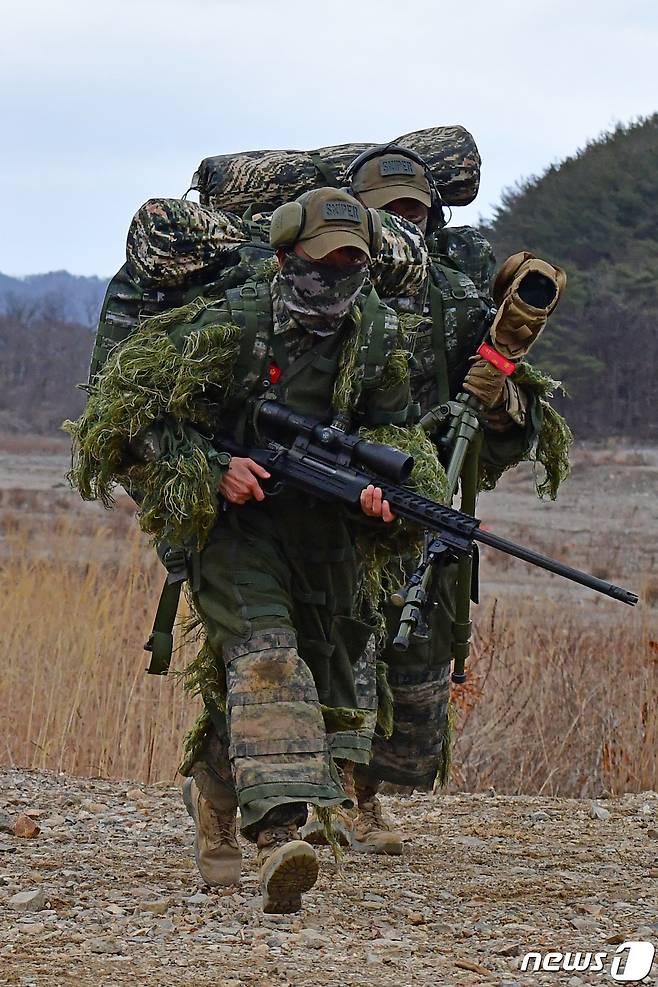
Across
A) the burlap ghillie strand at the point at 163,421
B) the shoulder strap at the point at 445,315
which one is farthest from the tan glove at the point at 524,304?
the burlap ghillie strand at the point at 163,421

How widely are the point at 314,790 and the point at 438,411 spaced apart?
175cm

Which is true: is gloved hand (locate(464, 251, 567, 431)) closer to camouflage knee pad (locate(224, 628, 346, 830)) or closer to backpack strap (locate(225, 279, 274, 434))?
backpack strap (locate(225, 279, 274, 434))

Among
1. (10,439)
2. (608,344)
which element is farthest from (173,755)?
(10,439)

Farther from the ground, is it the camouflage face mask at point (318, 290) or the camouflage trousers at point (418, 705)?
the camouflage face mask at point (318, 290)

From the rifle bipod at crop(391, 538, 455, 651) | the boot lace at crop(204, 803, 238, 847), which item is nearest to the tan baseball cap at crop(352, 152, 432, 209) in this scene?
the rifle bipod at crop(391, 538, 455, 651)

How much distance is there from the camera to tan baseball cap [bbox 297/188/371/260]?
14.3ft

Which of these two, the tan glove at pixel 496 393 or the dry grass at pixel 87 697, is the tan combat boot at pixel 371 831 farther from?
the tan glove at pixel 496 393

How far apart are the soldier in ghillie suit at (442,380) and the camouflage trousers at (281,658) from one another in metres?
0.78

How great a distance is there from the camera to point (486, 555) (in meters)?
16.5

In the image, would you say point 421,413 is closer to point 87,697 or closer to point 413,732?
Result: point 413,732

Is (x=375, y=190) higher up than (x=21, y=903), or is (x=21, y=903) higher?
(x=375, y=190)

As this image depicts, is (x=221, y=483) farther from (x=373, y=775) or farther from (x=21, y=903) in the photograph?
(x=373, y=775)

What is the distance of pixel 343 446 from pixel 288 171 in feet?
4.29

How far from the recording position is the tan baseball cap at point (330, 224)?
4.36 metres
